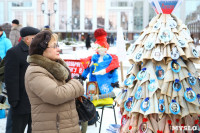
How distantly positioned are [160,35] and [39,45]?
3.92ft

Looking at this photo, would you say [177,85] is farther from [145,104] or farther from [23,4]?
[23,4]

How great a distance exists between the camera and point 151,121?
286 centimetres

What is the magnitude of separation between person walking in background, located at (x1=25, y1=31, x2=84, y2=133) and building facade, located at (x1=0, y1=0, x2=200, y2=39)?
185 ft

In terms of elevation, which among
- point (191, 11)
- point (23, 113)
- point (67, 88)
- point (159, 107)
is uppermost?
point (191, 11)

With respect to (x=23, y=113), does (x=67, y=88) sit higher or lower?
higher

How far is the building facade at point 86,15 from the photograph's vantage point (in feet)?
195

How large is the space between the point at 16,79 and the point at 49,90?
4.45 ft

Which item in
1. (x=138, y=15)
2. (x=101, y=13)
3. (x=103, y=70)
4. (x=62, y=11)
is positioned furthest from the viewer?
(x=62, y=11)

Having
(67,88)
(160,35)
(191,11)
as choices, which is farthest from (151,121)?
(191,11)

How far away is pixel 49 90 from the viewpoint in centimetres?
220

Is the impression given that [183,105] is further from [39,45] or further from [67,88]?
[39,45]

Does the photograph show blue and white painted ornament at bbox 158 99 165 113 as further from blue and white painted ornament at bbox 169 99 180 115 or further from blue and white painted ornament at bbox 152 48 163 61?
blue and white painted ornament at bbox 152 48 163 61

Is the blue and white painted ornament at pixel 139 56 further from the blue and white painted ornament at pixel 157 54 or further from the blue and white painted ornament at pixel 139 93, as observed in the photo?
the blue and white painted ornament at pixel 139 93

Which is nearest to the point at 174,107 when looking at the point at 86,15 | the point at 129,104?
the point at 129,104
